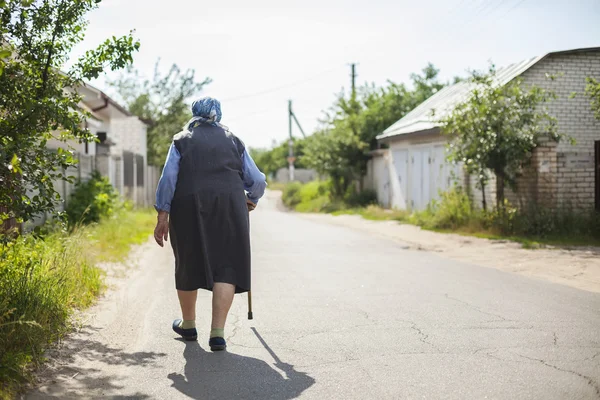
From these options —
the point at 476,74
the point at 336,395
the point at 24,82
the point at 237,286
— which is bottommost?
the point at 336,395

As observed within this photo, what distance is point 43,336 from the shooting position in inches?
212

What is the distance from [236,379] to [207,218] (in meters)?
1.29

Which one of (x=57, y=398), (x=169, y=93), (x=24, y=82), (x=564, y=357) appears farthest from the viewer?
(x=169, y=93)

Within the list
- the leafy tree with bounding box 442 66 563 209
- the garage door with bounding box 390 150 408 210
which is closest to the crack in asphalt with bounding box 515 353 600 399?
the leafy tree with bounding box 442 66 563 209

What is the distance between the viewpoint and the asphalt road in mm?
4551

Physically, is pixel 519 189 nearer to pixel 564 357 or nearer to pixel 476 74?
pixel 476 74

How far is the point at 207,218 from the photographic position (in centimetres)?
555

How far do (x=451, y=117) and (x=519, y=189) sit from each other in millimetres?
2215

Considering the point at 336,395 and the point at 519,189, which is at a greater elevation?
the point at 519,189

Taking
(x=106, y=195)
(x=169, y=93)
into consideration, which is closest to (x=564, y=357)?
(x=106, y=195)

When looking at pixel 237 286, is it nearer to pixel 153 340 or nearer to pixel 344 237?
pixel 153 340

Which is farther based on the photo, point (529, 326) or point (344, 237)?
point (344, 237)

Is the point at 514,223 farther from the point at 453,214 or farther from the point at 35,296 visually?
the point at 35,296

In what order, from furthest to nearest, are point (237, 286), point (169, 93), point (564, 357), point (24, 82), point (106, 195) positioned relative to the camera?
1. point (169, 93)
2. point (106, 195)
3. point (24, 82)
4. point (237, 286)
5. point (564, 357)
